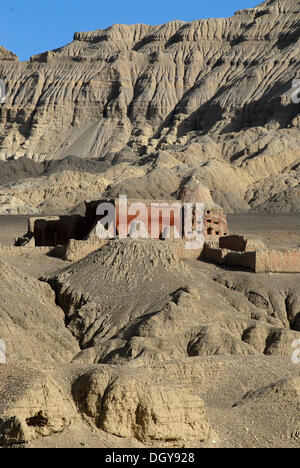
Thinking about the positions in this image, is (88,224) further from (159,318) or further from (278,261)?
(159,318)

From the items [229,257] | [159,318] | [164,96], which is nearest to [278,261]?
[229,257]

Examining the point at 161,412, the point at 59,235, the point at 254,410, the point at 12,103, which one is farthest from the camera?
the point at 12,103

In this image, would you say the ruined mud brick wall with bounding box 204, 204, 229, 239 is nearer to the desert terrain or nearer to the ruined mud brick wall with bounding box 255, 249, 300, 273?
the desert terrain

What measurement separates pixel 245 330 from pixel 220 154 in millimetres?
72334

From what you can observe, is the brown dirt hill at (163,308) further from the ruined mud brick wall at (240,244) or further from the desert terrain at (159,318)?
the ruined mud brick wall at (240,244)

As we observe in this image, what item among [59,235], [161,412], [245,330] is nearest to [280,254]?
[245,330]

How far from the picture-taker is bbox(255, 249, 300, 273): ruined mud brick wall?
1399 inches

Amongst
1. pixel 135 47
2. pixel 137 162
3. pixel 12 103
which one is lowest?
pixel 137 162

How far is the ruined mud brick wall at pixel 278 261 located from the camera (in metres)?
35.5

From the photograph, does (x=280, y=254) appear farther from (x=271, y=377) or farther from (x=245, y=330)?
(x=271, y=377)

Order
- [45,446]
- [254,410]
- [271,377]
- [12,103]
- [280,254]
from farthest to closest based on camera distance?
[12,103], [280,254], [271,377], [254,410], [45,446]

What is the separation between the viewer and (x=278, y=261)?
3584 centimetres

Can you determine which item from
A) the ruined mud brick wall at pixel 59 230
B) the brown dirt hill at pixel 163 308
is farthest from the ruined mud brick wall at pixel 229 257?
the ruined mud brick wall at pixel 59 230

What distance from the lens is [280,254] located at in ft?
119
